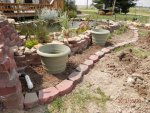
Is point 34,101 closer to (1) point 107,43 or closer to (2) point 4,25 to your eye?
(2) point 4,25

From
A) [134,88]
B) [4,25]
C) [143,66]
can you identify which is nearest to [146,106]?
[134,88]

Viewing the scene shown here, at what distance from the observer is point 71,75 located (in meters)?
3.57

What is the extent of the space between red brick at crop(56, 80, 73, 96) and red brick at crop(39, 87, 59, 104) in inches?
3.1

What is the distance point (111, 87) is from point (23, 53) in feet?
5.16

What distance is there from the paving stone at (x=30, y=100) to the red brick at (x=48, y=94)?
7 centimetres

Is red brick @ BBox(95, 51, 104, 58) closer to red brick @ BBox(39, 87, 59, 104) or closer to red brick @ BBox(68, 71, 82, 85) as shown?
red brick @ BBox(68, 71, 82, 85)

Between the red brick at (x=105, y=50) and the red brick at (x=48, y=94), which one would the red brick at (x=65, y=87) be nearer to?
the red brick at (x=48, y=94)

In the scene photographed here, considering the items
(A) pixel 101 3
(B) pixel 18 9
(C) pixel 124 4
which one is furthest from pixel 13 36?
(A) pixel 101 3

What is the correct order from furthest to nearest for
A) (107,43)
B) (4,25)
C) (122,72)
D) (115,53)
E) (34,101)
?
(107,43), (115,53), (122,72), (4,25), (34,101)

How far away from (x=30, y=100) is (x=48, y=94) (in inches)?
11.2

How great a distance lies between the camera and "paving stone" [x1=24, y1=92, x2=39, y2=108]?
272cm

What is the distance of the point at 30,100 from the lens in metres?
2.76

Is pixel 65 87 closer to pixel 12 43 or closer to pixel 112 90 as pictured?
pixel 112 90

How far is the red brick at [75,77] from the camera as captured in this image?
3451 mm
